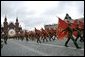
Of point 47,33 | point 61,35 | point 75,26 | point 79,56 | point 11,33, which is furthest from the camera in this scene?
point 11,33

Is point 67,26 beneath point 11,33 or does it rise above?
above

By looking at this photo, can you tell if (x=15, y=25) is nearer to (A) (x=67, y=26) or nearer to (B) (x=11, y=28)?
(B) (x=11, y=28)

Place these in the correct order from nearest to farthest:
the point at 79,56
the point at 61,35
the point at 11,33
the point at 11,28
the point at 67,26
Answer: the point at 79,56 → the point at 67,26 → the point at 61,35 → the point at 11,33 → the point at 11,28

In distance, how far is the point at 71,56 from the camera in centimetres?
1484

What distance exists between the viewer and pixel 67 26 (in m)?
21.3

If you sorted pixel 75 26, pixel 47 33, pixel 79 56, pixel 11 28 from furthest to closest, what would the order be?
pixel 11 28, pixel 47 33, pixel 75 26, pixel 79 56

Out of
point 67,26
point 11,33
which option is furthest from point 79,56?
point 11,33

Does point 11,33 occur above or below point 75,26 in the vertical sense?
below

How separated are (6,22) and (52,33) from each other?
145 metres

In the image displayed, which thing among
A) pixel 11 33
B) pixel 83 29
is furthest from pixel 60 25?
pixel 11 33

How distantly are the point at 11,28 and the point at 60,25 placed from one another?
157m

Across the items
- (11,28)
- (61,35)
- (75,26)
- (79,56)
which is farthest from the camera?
(11,28)

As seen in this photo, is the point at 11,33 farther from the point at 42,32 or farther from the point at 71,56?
the point at 71,56

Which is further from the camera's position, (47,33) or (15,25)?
(15,25)
